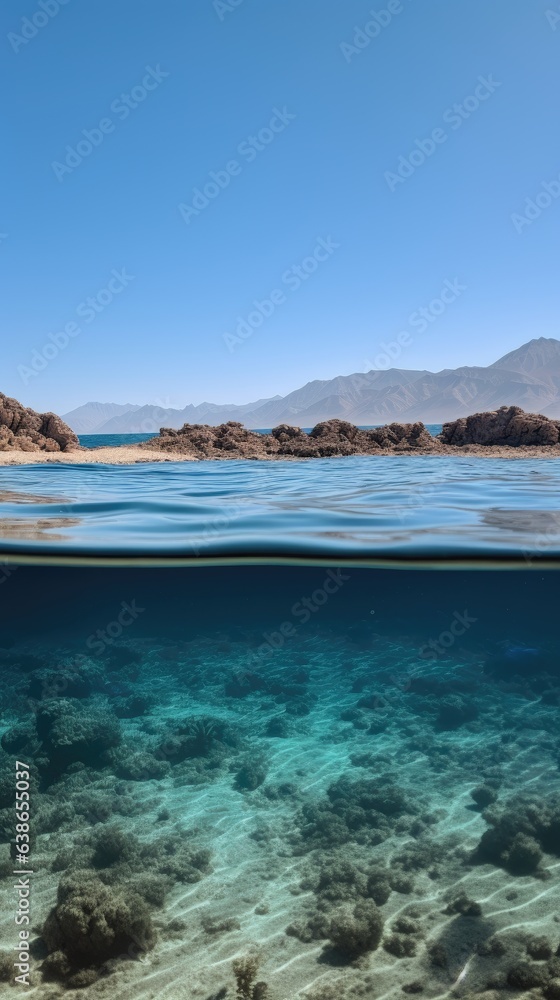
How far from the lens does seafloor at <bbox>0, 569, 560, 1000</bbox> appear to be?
4.49m

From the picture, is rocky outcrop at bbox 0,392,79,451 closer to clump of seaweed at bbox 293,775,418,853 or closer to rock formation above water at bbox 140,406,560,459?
rock formation above water at bbox 140,406,560,459

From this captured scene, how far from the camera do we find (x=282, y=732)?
29.4 ft

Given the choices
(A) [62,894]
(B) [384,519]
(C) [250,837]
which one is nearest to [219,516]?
(B) [384,519]

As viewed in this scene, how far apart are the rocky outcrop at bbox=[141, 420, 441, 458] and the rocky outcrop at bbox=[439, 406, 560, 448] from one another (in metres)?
1.23

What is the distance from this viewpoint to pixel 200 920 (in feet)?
16.4

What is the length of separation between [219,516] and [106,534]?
5.72 feet

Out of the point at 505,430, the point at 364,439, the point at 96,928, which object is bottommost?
the point at 96,928

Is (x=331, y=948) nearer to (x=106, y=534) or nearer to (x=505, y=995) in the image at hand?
(x=505, y=995)

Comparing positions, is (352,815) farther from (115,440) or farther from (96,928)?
(115,440)

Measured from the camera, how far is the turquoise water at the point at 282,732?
15.2ft

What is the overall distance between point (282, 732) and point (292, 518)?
342 cm

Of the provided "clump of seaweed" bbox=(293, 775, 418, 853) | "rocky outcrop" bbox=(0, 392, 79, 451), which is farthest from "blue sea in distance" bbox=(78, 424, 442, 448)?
"clump of seaweed" bbox=(293, 775, 418, 853)

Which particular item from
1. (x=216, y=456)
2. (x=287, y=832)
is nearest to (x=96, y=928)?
(x=287, y=832)

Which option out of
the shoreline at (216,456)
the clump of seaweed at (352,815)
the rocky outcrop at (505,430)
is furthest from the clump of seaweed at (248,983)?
the rocky outcrop at (505,430)
